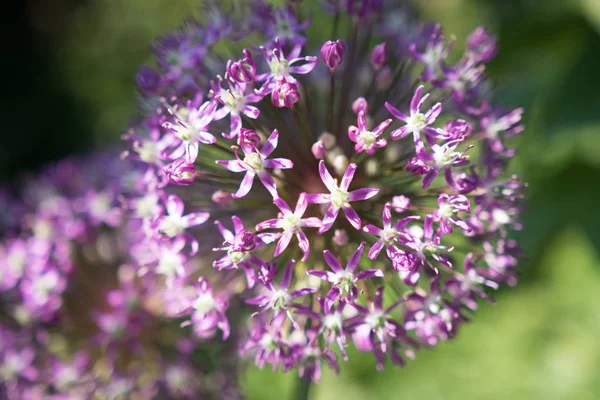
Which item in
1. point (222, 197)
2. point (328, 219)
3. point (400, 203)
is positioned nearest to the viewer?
point (328, 219)

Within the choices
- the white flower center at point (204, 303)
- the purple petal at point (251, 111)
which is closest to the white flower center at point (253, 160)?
the purple petal at point (251, 111)

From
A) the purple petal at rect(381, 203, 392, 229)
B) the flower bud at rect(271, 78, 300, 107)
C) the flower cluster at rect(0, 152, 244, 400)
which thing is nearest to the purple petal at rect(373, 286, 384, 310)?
the purple petal at rect(381, 203, 392, 229)

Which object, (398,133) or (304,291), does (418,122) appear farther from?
(304,291)

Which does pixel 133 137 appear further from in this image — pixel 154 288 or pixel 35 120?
pixel 35 120

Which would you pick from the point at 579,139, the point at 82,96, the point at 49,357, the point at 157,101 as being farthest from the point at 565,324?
the point at 82,96

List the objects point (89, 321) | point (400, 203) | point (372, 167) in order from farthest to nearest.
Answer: point (89, 321), point (372, 167), point (400, 203)

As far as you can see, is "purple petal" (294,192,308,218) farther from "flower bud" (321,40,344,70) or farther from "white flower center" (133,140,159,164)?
"white flower center" (133,140,159,164)

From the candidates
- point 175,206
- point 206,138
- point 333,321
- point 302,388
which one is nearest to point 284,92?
point 206,138

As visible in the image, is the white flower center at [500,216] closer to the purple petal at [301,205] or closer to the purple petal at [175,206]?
the purple petal at [301,205]
